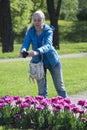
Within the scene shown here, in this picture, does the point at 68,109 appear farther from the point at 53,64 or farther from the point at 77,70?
the point at 77,70

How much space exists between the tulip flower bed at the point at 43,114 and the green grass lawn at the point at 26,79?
3605 millimetres

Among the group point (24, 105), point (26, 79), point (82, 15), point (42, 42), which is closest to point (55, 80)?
point (42, 42)

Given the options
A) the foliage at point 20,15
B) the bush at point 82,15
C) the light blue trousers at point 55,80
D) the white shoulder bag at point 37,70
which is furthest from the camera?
the bush at point 82,15

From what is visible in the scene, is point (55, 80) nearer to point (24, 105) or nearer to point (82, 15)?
point (24, 105)

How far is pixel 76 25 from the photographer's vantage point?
64.2 metres

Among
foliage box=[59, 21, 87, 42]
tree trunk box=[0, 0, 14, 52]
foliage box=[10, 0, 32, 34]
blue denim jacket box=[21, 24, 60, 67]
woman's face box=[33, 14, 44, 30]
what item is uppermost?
woman's face box=[33, 14, 44, 30]

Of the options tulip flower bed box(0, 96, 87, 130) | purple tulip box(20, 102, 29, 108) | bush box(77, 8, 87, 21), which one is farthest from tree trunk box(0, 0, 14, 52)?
bush box(77, 8, 87, 21)

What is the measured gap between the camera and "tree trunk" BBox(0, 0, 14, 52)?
2695 centimetres

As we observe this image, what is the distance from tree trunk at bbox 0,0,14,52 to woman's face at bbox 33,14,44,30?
18484 mm

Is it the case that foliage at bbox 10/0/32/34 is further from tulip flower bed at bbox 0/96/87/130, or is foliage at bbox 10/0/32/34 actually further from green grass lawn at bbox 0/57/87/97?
tulip flower bed at bbox 0/96/87/130

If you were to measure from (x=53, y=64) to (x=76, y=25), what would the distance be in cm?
5570

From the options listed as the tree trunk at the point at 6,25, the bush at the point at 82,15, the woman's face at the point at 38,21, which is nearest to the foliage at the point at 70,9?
the bush at the point at 82,15

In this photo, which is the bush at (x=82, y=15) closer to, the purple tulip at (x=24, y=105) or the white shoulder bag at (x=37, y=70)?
the white shoulder bag at (x=37, y=70)

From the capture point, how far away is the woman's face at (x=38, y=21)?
335 inches
